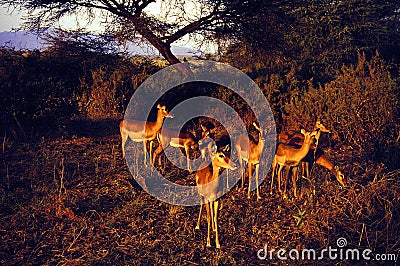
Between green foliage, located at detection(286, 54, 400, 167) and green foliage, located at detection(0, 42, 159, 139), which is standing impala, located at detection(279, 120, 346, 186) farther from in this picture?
green foliage, located at detection(0, 42, 159, 139)

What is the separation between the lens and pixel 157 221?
5156mm

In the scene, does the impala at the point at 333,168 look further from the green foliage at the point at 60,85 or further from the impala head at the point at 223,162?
the green foliage at the point at 60,85

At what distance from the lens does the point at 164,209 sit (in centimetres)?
549

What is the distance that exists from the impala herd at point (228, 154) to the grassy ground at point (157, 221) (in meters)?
0.26

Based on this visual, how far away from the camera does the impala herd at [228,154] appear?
4.63 metres

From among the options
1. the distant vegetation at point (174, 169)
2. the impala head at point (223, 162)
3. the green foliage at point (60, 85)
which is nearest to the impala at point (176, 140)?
the distant vegetation at point (174, 169)

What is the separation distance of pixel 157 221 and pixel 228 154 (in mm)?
1231

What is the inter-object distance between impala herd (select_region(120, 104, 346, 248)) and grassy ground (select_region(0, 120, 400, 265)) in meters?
0.26

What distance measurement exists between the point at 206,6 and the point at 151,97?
2921 mm

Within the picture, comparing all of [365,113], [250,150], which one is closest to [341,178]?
[250,150]

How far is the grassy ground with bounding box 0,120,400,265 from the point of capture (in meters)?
4.41

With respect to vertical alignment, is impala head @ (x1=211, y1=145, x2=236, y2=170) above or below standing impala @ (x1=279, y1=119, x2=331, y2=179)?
above

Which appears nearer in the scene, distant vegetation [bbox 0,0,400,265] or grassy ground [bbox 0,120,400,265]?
grassy ground [bbox 0,120,400,265]

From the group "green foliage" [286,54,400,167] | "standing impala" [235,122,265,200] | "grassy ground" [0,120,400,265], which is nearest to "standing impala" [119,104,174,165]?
"grassy ground" [0,120,400,265]
